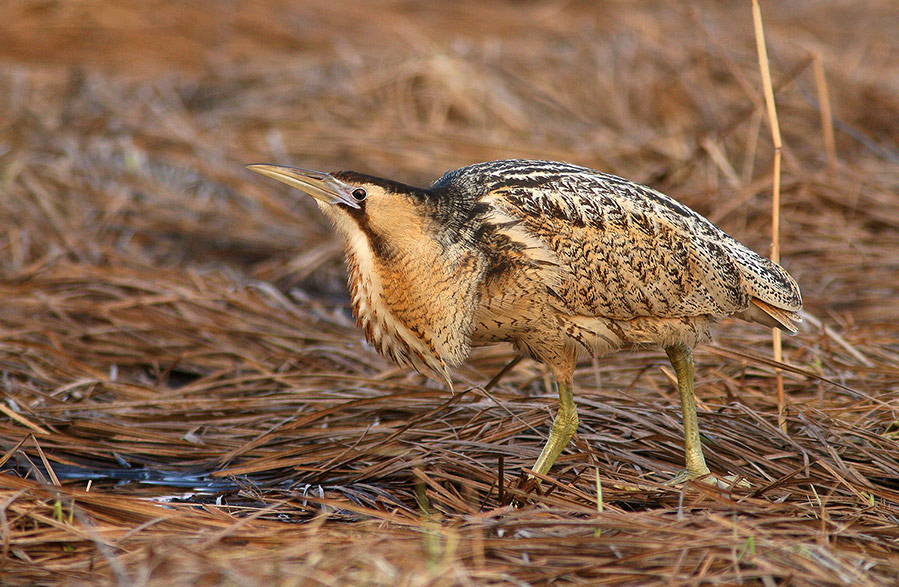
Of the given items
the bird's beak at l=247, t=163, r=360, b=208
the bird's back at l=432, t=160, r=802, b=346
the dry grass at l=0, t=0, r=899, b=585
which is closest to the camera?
the dry grass at l=0, t=0, r=899, b=585

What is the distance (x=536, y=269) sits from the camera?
3.09 m

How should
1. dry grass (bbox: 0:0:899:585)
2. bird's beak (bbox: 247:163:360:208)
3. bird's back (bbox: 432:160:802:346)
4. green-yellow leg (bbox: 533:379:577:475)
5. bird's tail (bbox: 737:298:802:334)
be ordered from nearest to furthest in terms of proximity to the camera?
dry grass (bbox: 0:0:899:585) < bird's beak (bbox: 247:163:360:208) < bird's back (bbox: 432:160:802:346) < green-yellow leg (bbox: 533:379:577:475) < bird's tail (bbox: 737:298:802:334)

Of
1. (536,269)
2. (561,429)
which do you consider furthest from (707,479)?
(536,269)

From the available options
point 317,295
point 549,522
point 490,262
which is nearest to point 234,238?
point 317,295

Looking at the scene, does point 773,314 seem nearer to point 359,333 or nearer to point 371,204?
point 371,204

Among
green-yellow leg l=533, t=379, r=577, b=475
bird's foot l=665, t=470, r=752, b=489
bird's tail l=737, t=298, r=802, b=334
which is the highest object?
bird's tail l=737, t=298, r=802, b=334

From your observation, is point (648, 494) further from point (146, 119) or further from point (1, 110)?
point (1, 110)

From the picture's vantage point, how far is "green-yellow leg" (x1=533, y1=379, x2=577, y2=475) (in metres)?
3.24

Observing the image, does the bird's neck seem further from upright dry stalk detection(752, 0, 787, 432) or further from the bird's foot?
upright dry stalk detection(752, 0, 787, 432)

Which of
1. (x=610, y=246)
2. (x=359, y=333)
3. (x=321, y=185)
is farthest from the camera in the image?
(x=359, y=333)

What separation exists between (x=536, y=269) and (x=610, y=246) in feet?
0.89

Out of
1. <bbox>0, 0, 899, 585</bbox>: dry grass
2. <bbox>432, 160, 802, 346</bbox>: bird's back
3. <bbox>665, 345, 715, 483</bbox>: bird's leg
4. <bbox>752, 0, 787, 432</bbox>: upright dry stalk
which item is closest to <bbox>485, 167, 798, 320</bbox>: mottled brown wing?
<bbox>432, 160, 802, 346</bbox>: bird's back

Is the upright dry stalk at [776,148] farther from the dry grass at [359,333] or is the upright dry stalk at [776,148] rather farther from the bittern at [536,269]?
the bittern at [536,269]

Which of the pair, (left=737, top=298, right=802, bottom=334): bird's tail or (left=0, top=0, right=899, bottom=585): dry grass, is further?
(left=737, top=298, right=802, bottom=334): bird's tail
